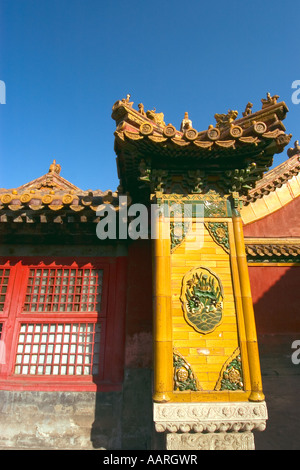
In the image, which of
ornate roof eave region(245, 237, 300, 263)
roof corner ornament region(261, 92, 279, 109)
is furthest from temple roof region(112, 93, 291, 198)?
ornate roof eave region(245, 237, 300, 263)

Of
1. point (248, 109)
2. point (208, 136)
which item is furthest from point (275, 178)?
point (208, 136)

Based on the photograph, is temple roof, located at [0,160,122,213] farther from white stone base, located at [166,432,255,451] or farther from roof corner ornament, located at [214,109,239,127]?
white stone base, located at [166,432,255,451]

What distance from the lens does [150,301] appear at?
5.86 m

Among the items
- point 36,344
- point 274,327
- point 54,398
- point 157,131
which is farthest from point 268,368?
point 157,131

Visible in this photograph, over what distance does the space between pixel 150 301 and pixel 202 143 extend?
10.7 feet

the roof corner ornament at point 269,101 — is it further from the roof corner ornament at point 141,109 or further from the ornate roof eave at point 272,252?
the ornate roof eave at point 272,252

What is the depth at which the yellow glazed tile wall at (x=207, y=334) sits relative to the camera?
165 inches

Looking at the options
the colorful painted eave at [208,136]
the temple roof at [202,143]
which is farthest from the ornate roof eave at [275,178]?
the colorful painted eave at [208,136]

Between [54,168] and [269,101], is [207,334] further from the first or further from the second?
[54,168]

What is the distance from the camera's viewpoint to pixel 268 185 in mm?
7797

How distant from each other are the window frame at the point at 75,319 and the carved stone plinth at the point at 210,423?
177 cm

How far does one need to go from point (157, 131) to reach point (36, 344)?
4.80 metres

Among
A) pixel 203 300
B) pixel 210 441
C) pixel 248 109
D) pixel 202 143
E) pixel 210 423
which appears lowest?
pixel 210 441
